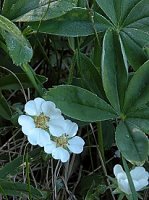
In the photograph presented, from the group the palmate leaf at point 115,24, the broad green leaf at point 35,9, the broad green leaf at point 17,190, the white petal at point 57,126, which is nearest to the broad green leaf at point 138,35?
the palmate leaf at point 115,24

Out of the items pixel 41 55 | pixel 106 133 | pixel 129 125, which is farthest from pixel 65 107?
pixel 41 55

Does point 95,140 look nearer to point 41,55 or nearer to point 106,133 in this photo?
point 106,133

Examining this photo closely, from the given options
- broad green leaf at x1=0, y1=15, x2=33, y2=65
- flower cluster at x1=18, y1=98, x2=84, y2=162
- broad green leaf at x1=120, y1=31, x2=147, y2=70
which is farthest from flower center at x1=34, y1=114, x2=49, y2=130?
broad green leaf at x1=120, y1=31, x2=147, y2=70

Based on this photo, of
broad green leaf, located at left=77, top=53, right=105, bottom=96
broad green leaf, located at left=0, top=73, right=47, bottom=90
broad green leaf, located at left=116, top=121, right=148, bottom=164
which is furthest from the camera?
broad green leaf, located at left=0, top=73, right=47, bottom=90

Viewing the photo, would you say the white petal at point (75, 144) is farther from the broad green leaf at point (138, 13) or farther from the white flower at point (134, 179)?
the broad green leaf at point (138, 13)

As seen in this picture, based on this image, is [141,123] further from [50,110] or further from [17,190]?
[17,190]

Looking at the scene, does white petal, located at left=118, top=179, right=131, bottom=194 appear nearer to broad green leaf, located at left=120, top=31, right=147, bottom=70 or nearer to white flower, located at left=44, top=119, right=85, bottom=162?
white flower, located at left=44, top=119, right=85, bottom=162
